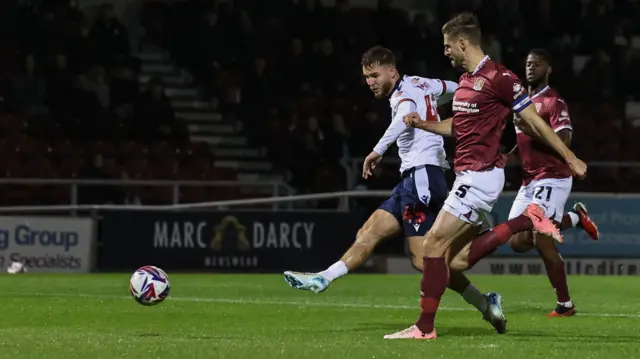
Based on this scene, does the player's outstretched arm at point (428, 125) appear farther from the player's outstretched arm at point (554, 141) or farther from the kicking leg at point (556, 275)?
the kicking leg at point (556, 275)

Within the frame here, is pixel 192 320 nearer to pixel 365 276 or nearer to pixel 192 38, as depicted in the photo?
pixel 365 276

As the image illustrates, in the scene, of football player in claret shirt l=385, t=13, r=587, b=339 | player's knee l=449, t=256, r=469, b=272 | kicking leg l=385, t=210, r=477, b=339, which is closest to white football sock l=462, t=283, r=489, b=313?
player's knee l=449, t=256, r=469, b=272

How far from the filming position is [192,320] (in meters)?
10.9

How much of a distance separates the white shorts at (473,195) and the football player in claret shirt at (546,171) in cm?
271

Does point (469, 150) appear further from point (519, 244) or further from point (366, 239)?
point (519, 244)

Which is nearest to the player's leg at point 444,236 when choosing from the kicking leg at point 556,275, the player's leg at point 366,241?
the player's leg at point 366,241

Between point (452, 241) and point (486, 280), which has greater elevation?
point (452, 241)

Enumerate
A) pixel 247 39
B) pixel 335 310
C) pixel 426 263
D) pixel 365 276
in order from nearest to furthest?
pixel 426 263 < pixel 335 310 < pixel 365 276 < pixel 247 39

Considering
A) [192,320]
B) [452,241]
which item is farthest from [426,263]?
[192,320]

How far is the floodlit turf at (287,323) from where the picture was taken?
26.9ft

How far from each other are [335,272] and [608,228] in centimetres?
1192

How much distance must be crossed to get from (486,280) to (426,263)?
971cm

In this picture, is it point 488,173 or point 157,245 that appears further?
point 157,245

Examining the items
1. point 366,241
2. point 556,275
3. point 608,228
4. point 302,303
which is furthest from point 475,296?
point 608,228
